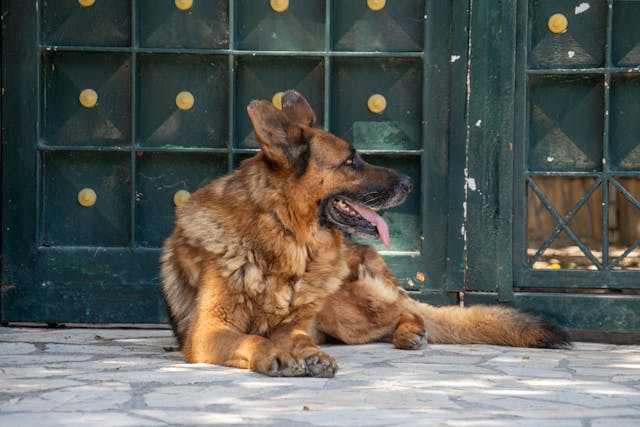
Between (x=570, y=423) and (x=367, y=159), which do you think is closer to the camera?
(x=570, y=423)

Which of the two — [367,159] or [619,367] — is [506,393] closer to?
[619,367]

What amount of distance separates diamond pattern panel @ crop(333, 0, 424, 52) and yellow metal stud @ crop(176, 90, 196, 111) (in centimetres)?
102

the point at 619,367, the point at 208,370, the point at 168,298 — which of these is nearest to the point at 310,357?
the point at 208,370

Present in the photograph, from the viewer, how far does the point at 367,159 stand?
5.96m

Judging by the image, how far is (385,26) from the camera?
5910 millimetres

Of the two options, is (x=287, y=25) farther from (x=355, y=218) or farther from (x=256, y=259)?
(x=256, y=259)

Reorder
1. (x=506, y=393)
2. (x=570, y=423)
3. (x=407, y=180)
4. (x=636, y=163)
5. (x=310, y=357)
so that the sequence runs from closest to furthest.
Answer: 1. (x=570, y=423)
2. (x=506, y=393)
3. (x=310, y=357)
4. (x=407, y=180)
5. (x=636, y=163)

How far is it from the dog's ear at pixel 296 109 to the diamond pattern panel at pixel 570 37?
1.64 m

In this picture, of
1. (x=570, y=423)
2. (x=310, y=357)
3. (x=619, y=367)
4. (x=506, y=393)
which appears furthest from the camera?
(x=619, y=367)

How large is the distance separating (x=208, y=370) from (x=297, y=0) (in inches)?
105

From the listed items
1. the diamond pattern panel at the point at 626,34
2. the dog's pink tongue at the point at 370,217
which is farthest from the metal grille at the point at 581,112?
the dog's pink tongue at the point at 370,217

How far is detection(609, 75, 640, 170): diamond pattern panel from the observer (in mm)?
5812

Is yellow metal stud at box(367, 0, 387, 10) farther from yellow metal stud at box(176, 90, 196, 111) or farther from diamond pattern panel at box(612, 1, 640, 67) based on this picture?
diamond pattern panel at box(612, 1, 640, 67)

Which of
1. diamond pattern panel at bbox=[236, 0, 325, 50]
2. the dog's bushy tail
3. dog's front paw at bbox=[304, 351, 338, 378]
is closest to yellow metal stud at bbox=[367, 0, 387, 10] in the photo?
diamond pattern panel at bbox=[236, 0, 325, 50]
